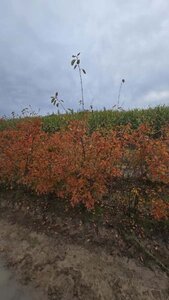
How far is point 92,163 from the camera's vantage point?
6.03 m

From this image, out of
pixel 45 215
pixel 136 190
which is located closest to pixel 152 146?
pixel 136 190

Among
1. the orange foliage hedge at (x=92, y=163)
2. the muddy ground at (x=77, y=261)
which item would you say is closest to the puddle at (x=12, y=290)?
the muddy ground at (x=77, y=261)

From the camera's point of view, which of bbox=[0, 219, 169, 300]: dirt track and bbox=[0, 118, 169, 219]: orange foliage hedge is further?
bbox=[0, 118, 169, 219]: orange foliage hedge

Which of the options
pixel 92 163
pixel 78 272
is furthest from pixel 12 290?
pixel 92 163

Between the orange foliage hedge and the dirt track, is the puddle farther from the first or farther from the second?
the orange foliage hedge

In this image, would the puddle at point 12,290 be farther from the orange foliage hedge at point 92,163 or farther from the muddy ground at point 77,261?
the orange foliage hedge at point 92,163

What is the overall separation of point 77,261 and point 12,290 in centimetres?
108

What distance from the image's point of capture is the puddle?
4.80 metres

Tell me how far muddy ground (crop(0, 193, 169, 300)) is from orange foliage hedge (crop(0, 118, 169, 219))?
55 cm

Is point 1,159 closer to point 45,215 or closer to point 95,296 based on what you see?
point 45,215

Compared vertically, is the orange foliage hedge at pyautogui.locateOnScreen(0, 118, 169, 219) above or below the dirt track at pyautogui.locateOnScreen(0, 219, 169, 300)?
above

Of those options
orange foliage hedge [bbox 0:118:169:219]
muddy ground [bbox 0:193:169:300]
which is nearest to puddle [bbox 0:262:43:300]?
muddy ground [bbox 0:193:169:300]

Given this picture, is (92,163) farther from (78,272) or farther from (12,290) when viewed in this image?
(12,290)

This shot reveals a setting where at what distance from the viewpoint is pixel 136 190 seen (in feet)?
19.2
